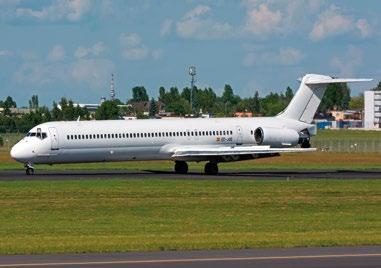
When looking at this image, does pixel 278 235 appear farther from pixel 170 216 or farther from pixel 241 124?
pixel 241 124

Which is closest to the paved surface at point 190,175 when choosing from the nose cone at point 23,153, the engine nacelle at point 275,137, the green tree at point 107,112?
the nose cone at point 23,153

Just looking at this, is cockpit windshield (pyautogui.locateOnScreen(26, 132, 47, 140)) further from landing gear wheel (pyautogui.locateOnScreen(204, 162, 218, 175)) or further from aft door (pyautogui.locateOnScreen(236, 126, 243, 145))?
aft door (pyautogui.locateOnScreen(236, 126, 243, 145))

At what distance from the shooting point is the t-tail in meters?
68.5

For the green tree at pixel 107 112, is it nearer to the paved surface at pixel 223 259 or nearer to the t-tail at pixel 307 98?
the t-tail at pixel 307 98

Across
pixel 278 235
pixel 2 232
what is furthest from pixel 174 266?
pixel 2 232

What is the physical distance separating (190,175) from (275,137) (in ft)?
17.0

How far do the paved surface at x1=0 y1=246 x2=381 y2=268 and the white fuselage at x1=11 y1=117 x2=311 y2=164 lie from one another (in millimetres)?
35082

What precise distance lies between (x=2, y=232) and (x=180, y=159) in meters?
31.9

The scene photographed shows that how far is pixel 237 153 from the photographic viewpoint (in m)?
62.9

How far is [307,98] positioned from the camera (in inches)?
2729

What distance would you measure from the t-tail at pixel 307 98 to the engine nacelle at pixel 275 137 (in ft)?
8.16

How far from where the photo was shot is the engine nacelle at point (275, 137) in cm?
6475

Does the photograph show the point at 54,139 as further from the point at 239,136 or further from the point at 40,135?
the point at 239,136

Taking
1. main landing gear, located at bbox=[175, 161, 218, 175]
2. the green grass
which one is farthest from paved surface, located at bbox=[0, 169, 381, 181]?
the green grass
